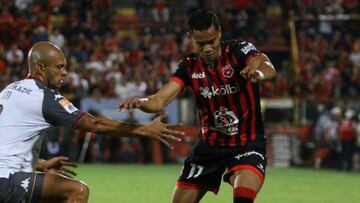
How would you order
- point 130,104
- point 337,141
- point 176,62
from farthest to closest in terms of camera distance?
point 176,62 < point 337,141 < point 130,104

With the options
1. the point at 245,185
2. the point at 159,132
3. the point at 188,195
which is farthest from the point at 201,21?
the point at 188,195

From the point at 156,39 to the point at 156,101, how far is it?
1780 centimetres

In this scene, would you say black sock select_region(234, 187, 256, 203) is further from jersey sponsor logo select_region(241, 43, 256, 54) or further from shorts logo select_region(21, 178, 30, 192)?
shorts logo select_region(21, 178, 30, 192)

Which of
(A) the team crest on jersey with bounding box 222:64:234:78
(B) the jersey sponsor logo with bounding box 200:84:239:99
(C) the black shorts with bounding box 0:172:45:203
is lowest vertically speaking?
(C) the black shorts with bounding box 0:172:45:203

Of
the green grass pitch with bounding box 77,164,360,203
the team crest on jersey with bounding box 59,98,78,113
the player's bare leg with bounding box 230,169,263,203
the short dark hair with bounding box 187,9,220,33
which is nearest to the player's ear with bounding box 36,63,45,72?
the team crest on jersey with bounding box 59,98,78,113

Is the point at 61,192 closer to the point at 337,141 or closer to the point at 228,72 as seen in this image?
the point at 228,72

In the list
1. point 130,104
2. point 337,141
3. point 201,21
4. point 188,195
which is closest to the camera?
point 130,104

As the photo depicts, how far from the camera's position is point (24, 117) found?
6773 millimetres

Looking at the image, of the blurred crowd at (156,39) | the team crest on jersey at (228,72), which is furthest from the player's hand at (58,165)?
the blurred crowd at (156,39)

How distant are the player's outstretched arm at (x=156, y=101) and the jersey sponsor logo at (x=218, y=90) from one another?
293 mm

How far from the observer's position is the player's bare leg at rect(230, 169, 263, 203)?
291 inches

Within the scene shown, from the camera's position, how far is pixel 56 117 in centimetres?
675

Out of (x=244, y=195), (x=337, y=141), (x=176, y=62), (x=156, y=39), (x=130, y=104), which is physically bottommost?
(x=337, y=141)

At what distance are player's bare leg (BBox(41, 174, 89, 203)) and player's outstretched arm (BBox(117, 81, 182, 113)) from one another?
82 centimetres
